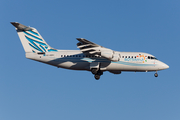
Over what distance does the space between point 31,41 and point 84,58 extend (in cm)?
666

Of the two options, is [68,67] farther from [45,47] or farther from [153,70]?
[153,70]

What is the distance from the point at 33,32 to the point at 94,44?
26.3ft

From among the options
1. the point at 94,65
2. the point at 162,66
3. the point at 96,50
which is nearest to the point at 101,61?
the point at 94,65

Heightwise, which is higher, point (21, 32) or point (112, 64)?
point (21, 32)

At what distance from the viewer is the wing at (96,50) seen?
28328mm

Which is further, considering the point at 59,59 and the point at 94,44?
the point at 59,59

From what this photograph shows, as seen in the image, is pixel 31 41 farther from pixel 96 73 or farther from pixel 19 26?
pixel 96 73

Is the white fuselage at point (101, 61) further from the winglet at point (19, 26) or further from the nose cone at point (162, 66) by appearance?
the winglet at point (19, 26)

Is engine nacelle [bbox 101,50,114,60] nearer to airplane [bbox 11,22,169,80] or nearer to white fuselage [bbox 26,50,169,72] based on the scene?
airplane [bbox 11,22,169,80]

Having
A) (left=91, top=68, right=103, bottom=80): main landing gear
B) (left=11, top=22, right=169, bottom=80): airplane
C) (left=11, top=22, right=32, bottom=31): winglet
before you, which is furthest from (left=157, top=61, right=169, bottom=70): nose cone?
(left=11, top=22, right=32, bottom=31): winglet

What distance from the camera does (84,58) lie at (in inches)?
1184

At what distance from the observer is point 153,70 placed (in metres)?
30.6

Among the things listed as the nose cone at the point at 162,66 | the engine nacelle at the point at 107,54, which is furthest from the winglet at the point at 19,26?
the nose cone at the point at 162,66
